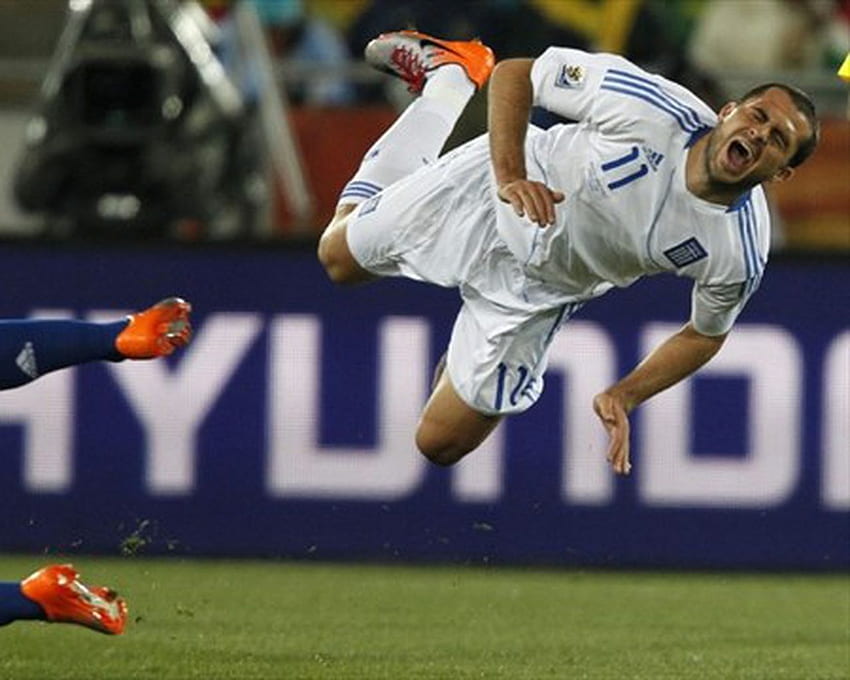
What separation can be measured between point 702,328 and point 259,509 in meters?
3.41

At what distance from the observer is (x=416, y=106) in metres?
8.34

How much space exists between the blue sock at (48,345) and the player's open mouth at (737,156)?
1.73m

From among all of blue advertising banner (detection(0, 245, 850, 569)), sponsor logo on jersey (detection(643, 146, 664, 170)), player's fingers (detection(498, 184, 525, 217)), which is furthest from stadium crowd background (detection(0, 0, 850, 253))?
player's fingers (detection(498, 184, 525, 217))

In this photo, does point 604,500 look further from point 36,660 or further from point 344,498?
point 36,660

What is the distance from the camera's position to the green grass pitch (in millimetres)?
7496

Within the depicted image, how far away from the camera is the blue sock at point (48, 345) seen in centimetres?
700

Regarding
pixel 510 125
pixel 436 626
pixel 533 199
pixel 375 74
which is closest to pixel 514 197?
pixel 533 199

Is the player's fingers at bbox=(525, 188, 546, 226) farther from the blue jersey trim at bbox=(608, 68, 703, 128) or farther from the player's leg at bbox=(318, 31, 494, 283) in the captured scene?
the player's leg at bbox=(318, 31, 494, 283)

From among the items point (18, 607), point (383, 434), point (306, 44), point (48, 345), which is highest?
point (306, 44)

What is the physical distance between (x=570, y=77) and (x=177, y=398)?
3.68 meters

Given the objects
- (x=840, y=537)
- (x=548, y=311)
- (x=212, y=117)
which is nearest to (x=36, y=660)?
(x=548, y=311)

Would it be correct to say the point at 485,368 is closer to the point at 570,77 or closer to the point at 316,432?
the point at 570,77

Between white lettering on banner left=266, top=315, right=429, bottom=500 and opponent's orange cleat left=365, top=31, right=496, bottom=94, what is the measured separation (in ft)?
7.69

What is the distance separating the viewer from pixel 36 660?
7.54 m
